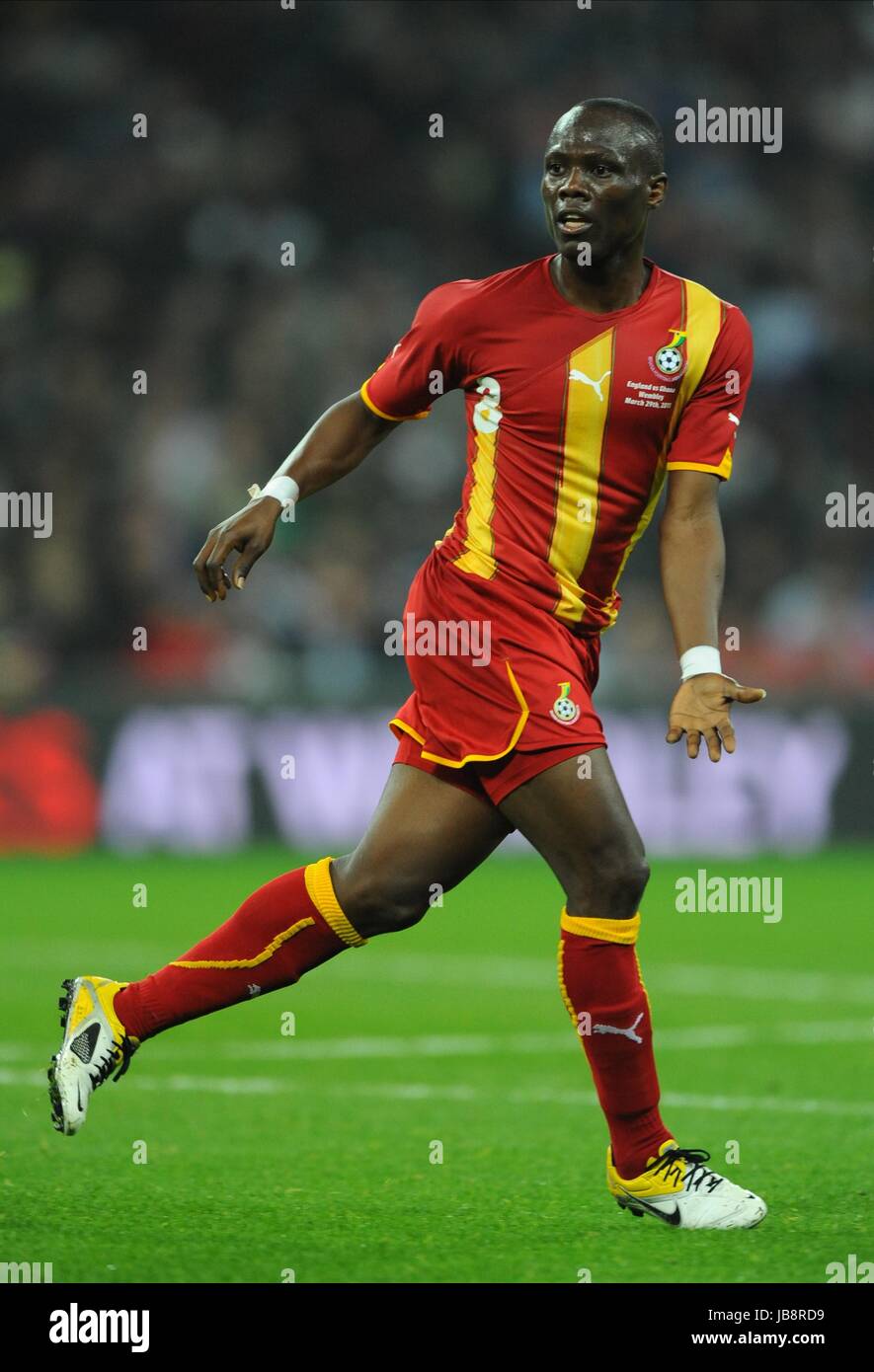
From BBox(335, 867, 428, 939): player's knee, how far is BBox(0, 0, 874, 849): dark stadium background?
881 cm

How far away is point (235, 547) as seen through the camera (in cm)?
452

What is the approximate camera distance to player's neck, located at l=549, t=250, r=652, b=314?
180 inches

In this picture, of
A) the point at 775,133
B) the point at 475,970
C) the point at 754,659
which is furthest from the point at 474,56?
the point at 475,970

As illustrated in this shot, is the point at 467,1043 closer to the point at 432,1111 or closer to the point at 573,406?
the point at 432,1111

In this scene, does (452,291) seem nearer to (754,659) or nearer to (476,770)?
(476,770)

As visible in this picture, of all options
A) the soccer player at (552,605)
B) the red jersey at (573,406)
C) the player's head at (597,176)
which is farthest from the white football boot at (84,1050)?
the player's head at (597,176)

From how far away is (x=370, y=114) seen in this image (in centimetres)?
1777

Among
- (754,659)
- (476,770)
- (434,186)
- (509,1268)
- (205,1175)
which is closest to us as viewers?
(509,1268)

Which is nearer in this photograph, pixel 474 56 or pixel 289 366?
pixel 289 366

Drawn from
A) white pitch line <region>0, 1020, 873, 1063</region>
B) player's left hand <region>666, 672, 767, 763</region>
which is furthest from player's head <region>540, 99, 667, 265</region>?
white pitch line <region>0, 1020, 873, 1063</region>

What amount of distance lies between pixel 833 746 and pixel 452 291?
381 inches

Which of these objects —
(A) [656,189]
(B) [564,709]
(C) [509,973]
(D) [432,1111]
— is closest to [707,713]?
(B) [564,709]

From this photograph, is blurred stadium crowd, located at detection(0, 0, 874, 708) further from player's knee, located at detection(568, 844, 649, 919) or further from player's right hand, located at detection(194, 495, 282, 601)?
player's knee, located at detection(568, 844, 649, 919)

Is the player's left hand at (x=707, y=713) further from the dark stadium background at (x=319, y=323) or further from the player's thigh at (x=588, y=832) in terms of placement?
the dark stadium background at (x=319, y=323)
